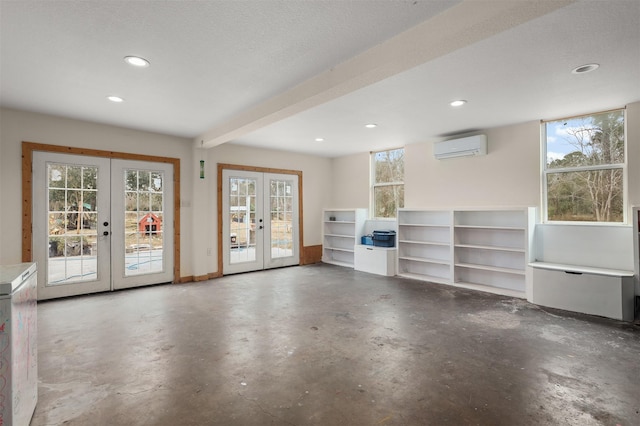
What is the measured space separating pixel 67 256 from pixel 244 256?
9.45 feet

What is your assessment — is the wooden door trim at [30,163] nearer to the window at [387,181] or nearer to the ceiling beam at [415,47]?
the ceiling beam at [415,47]

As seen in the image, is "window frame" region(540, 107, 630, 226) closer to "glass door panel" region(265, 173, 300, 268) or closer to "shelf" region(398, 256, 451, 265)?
"shelf" region(398, 256, 451, 265)

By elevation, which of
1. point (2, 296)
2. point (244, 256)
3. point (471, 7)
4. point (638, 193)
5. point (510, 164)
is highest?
point (471, 7)

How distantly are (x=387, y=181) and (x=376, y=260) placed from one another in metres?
1.78

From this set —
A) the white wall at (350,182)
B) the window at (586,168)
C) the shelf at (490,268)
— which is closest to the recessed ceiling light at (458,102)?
the window at (586,168)

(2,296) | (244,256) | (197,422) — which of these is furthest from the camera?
(244,256)

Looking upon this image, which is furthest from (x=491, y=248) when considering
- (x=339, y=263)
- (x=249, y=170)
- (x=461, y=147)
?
(x=249, y=170)

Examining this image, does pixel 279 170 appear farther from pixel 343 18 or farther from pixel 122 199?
pixel 343 18

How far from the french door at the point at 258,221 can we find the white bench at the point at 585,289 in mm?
4708

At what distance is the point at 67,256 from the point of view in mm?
4766

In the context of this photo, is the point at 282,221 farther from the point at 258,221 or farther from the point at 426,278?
the point at 426,278

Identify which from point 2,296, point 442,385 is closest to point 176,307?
point 2,296

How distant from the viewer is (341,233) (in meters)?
7.93

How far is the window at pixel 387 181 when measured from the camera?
6882 millimetres
